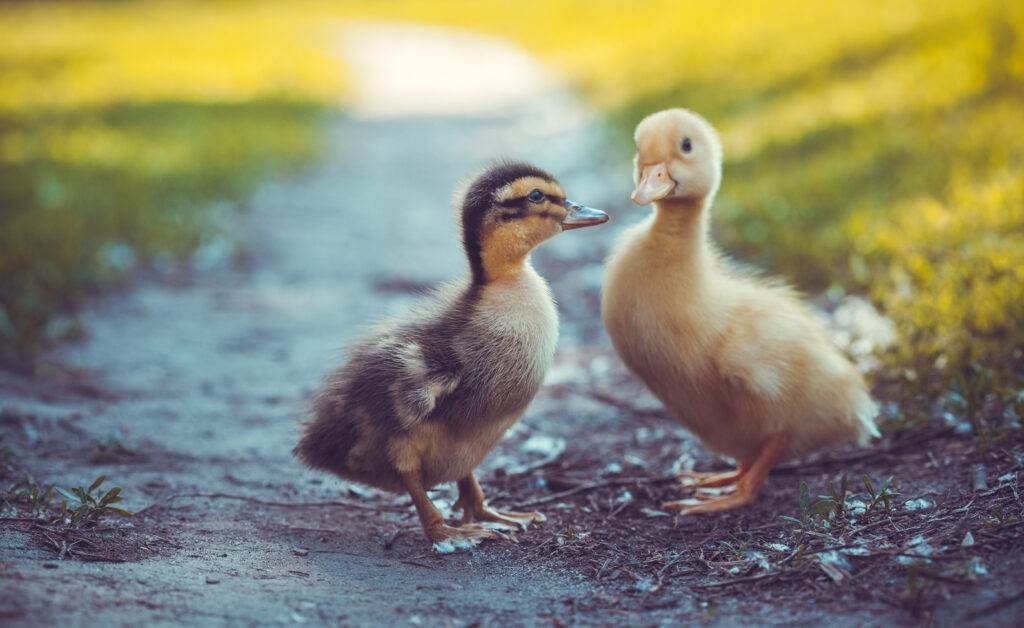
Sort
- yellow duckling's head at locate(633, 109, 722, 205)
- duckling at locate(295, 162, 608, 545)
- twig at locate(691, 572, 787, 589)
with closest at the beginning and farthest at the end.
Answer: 1. twig at locate(691, 572, 787, 589)
2. duckling at locate(295, 162, 608, 545)
3. yellow duckling's head at locate(633, 109, 722, 205)

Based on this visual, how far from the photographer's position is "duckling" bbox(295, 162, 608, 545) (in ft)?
12.1

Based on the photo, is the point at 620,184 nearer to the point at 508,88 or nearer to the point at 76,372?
the point at 76,372

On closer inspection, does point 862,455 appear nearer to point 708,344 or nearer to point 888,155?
point 708,344

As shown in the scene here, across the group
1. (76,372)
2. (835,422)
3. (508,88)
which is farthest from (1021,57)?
(508,88)

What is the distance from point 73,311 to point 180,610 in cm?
405

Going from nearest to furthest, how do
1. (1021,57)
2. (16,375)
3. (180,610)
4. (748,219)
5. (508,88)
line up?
(180,610)
(16,375)
(748,219)
(1021,57)
(508,88)

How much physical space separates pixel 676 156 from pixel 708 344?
2.58ft

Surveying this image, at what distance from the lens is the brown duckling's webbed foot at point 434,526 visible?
12.2ft

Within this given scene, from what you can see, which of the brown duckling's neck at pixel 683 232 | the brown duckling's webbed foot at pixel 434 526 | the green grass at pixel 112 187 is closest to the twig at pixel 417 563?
the brown duckling's webbed foot at pixel 434 526

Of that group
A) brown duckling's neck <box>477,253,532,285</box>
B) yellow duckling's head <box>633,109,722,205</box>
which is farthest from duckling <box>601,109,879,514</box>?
brown duckling's neck <box>477,253,532,285</box>

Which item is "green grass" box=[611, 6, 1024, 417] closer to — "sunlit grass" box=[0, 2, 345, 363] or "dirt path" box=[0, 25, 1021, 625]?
"dirt path" box=[0, 25, 1021, 625]

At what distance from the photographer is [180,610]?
2.97m

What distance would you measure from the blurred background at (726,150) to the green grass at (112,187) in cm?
3

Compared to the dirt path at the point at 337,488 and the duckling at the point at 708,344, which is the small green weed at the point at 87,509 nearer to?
the dirt path at the point at 337,488
